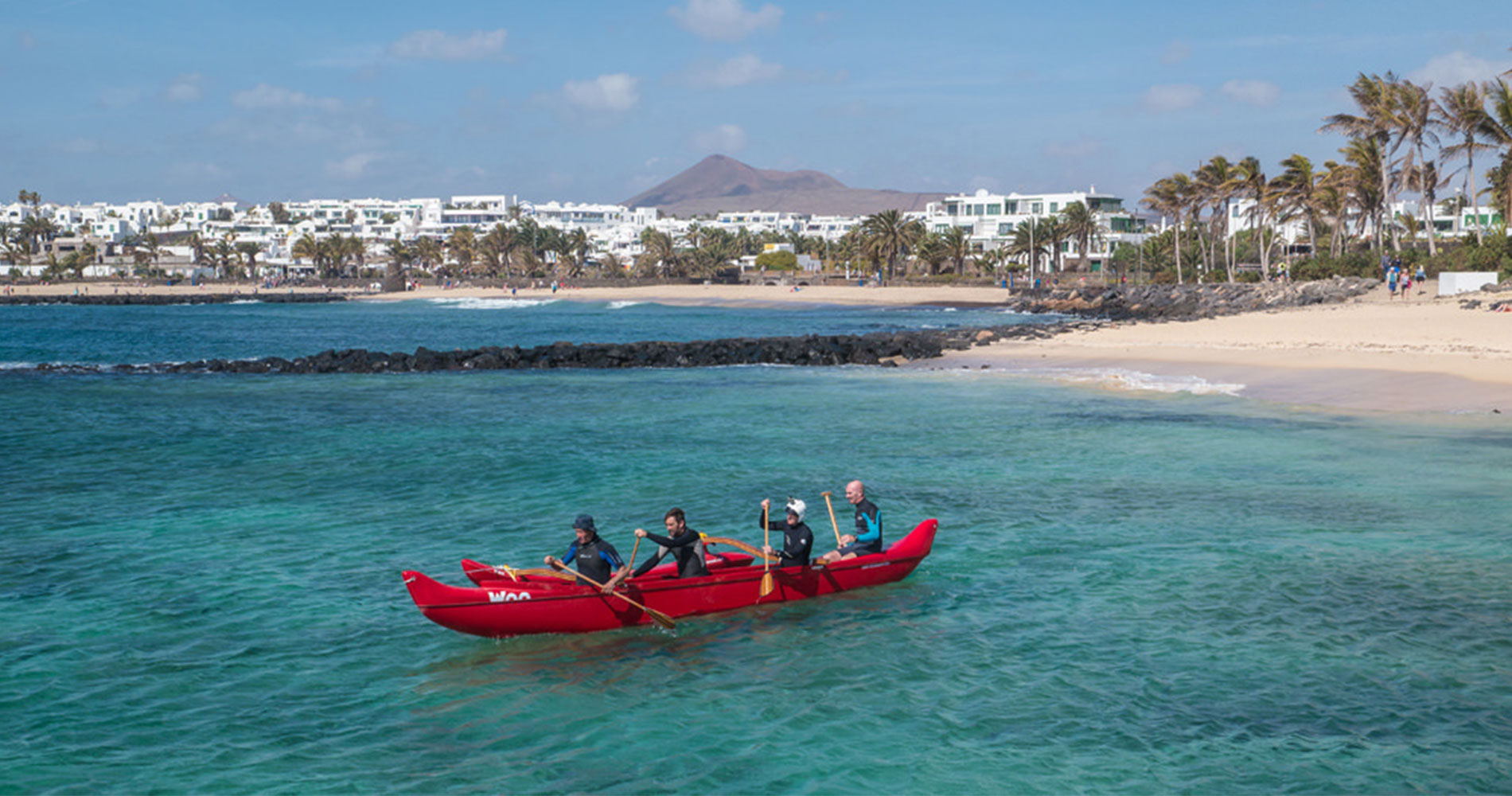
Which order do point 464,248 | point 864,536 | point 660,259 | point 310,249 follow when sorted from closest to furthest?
point 864,536
point 660,259
point 310,249
point 464,248

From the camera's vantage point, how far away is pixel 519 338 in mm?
71562

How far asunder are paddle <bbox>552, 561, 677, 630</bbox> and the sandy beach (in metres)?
22.0

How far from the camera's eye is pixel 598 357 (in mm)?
49781

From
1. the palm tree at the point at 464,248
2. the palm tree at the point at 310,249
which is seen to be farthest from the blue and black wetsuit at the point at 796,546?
the palm tree at the point at 310,249

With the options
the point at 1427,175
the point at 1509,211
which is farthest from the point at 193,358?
the point at 1427,175

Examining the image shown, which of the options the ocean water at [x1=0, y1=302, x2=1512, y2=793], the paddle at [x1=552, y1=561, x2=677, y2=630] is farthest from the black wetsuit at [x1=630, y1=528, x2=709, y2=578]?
the ocean water at [x1=0, y1=302, x2=1512, y2=793]

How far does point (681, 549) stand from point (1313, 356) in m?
32.0

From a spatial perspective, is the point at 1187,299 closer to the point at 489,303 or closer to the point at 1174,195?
the point at 1174,195

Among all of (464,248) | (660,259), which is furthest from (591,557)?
(464,248)

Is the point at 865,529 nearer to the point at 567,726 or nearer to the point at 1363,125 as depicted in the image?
the point at 567,726

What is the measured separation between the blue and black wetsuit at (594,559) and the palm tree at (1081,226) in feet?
386

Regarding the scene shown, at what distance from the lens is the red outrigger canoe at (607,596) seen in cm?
1267

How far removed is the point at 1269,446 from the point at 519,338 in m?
53.5

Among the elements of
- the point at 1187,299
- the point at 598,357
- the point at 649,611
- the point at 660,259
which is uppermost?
the point at 660,259
